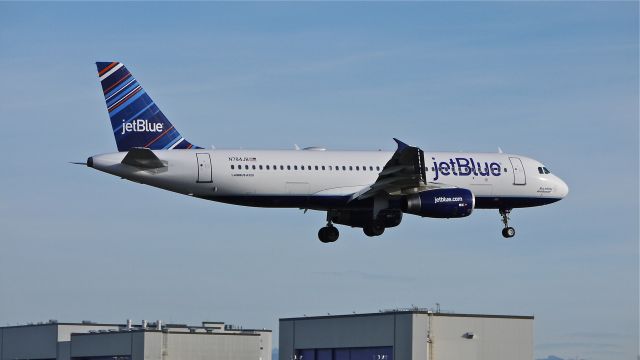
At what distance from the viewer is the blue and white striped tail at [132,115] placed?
254ft

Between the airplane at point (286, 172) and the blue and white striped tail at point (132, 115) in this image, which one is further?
the blue and white striped tail at point (132, 115)

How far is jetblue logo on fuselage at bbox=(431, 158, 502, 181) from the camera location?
8100 cm

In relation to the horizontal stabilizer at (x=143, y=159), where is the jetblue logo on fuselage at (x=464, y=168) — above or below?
above

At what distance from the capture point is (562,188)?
282 ft

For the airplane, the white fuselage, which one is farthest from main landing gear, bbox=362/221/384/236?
the white fuselage

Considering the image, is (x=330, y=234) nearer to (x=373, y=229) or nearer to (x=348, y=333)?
(x=373, y=229)

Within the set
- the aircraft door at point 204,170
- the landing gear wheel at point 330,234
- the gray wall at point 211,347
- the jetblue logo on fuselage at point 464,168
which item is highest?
the jetblue logo on fuselage at point 464,168

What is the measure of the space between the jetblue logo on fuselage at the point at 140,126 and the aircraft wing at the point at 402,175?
10430 millimetres

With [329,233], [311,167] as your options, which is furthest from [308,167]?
[329,233]

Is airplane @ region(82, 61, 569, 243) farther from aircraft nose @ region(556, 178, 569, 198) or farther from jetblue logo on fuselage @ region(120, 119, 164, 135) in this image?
aircraft nose @ region(556, 178, 569, 198)

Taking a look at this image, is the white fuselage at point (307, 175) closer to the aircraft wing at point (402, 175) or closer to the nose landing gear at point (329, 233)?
the aircraft wing at point (402, 175)

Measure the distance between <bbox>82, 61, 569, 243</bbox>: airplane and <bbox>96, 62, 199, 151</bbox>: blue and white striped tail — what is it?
0.16 ft

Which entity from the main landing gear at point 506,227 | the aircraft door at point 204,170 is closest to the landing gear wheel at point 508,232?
the main landing gear at point 506,227

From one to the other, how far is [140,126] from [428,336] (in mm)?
22128
